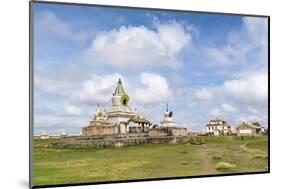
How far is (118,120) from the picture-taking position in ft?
13.9

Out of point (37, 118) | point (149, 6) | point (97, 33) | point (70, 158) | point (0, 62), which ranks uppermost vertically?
point (149, 6)

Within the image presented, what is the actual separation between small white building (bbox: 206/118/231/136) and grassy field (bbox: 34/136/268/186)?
0.06 meters

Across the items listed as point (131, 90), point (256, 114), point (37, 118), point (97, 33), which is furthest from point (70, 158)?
point (256, 114)

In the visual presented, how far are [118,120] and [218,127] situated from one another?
95 centimetres

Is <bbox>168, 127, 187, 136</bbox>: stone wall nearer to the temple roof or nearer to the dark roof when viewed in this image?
the dark roof

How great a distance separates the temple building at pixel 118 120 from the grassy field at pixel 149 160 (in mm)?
155

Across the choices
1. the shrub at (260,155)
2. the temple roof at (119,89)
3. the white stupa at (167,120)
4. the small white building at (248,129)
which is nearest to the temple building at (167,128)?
the white stupa at (167,120)

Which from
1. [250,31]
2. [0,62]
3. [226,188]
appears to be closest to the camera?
[0,62]

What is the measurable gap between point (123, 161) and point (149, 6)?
4.52 feet

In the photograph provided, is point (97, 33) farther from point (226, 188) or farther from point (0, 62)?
point (226, 188)

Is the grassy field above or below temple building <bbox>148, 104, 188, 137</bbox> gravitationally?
below

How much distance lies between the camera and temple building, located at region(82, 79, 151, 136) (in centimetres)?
413

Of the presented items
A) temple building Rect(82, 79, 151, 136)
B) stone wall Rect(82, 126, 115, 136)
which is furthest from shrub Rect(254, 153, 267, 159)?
stone wall Rect(82, 126, 115, 136)

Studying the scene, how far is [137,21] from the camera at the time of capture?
13.9ft
